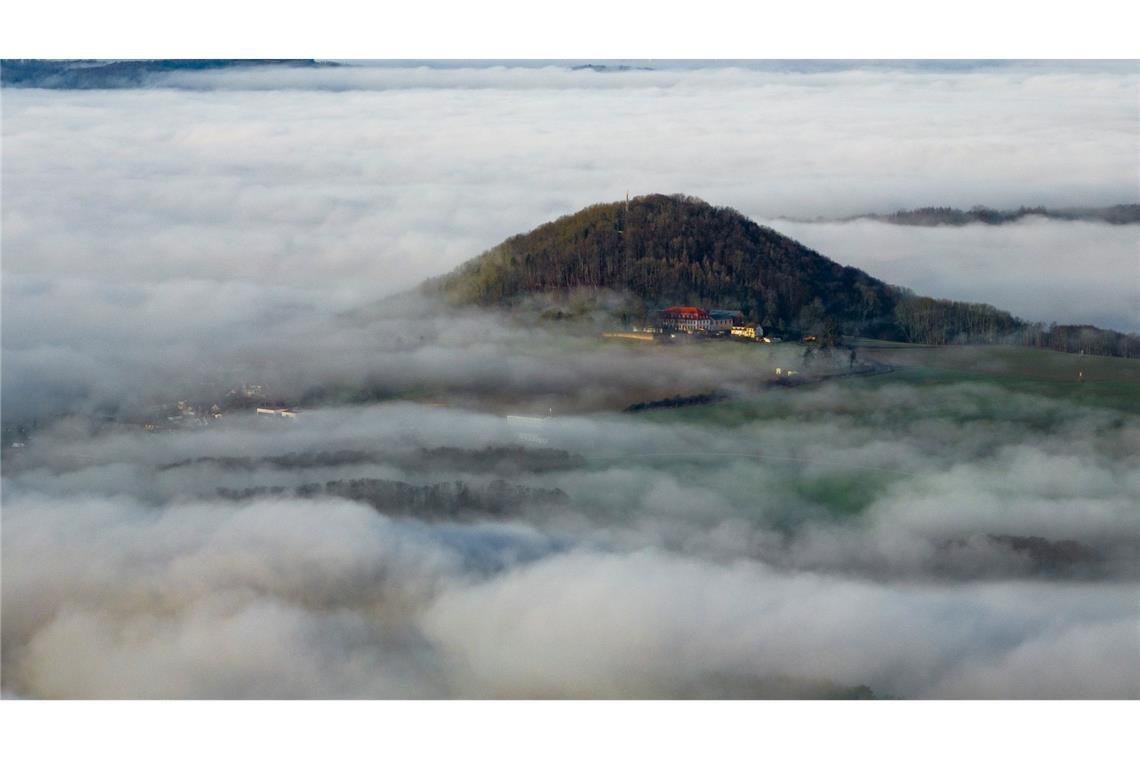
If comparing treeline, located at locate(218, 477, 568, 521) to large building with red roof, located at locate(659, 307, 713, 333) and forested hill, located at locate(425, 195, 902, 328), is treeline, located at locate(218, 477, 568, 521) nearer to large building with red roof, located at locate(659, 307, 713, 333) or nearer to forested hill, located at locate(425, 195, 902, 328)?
large building with red roof, located at locate(659, 307, 713, 333)

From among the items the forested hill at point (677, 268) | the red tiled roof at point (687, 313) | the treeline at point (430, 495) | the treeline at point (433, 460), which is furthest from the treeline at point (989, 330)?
the treeline at point (430, 495)

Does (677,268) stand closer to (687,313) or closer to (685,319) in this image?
(687,313)

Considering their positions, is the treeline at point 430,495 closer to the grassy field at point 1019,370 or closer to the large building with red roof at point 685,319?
the large building with red roof at point 685,319

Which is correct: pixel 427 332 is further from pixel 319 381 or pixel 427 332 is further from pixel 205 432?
pixel 205 432

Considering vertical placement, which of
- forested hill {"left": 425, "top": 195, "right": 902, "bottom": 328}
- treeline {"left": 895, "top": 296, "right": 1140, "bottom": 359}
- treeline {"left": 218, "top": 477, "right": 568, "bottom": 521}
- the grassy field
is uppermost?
forested hill {"left": 425, "top": 195, "right": 902, "bottom": 328}

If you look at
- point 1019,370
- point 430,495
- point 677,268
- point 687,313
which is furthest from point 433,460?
point 1019,370

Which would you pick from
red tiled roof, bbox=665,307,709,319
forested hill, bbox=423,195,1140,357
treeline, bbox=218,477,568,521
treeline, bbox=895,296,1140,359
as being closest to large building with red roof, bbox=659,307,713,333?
red tiled roof, bbox=665,307,709,319
